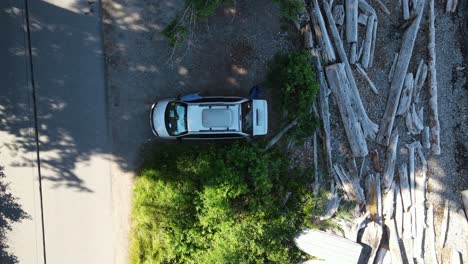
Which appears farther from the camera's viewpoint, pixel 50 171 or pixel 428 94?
pixel 428 94

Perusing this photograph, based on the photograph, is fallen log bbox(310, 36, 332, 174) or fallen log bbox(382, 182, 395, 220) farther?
fallen log bbox(382, 182, 395, 220)

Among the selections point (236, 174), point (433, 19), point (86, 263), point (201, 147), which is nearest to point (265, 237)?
point (236, 174)

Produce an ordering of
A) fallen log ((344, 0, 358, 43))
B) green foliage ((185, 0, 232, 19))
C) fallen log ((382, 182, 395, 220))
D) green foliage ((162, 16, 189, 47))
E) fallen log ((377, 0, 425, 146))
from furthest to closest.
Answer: fallen log ((382, 182, 395, 220)) < fallen log ((377, 0, 425, 146)) < fallen log ((344, 0, 358, 43)) < green foliage ((162, 16, 189, 47)) < green foliage ((185, 0, 232, 19))

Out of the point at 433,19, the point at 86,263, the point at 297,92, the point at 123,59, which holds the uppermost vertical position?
the point at 433,19

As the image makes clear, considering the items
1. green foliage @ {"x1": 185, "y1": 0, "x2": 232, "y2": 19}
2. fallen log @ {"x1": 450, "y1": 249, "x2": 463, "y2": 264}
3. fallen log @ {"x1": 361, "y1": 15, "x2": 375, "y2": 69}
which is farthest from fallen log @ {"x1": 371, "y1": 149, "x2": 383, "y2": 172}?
green foliage @ {"x1": 185, "y1": 0, "x2": 232, "y2": 19}

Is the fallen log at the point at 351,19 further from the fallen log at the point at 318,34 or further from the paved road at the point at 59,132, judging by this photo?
the paved road at the point at 59,132

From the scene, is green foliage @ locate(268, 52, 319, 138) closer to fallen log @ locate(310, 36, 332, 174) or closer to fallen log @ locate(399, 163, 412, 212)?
fallen log @ locate(310, 36, 332, 174)

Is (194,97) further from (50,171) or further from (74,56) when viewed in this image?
(50,171)
